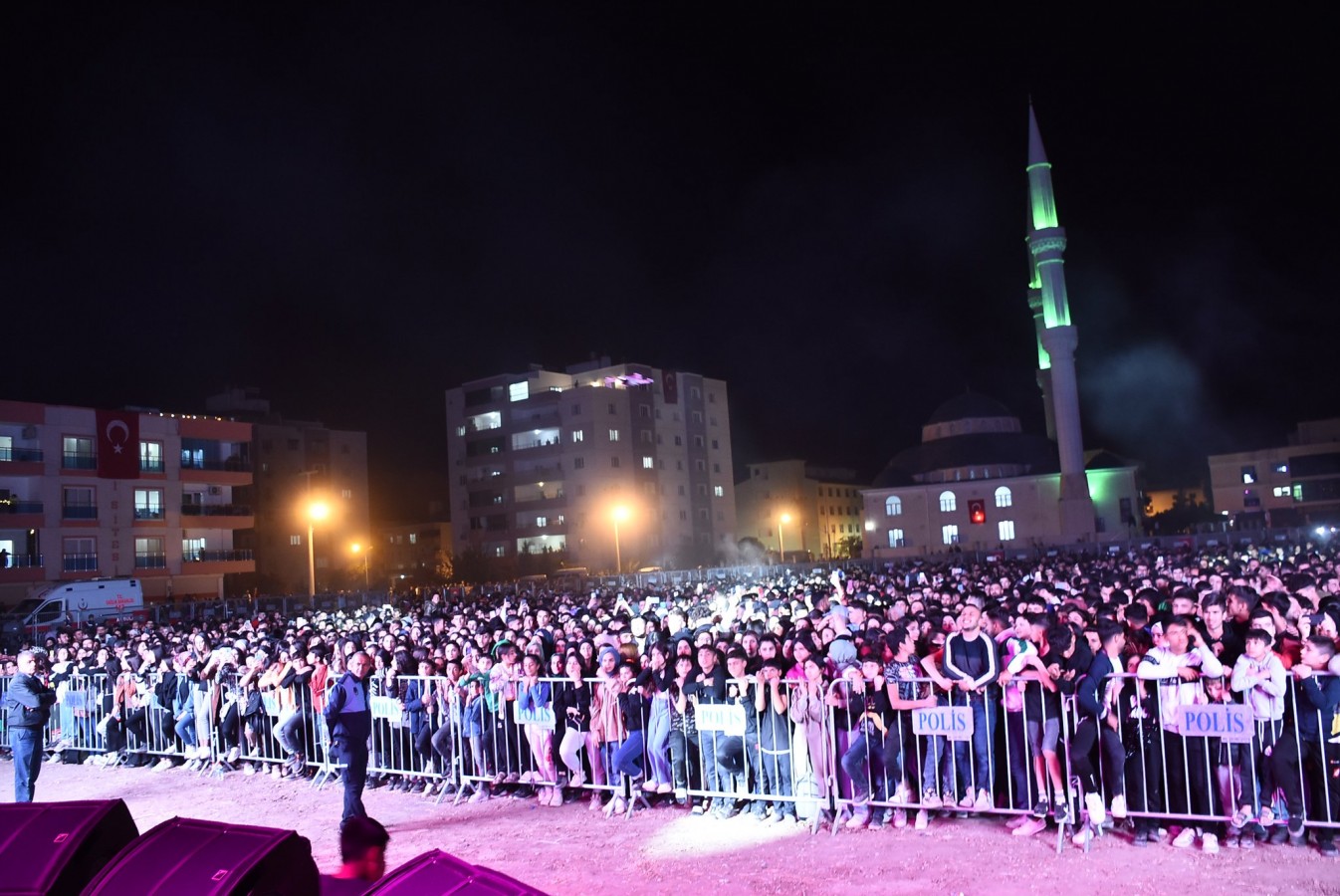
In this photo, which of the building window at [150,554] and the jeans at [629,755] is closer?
the jeans at [629,755]

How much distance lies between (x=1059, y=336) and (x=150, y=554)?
51.6m

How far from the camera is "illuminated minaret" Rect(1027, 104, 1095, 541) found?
64250 mm

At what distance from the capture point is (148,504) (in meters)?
45.6

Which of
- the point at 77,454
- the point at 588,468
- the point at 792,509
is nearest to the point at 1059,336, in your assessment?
the point at 588,468

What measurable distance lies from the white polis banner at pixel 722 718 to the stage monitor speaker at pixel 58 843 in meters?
4.79

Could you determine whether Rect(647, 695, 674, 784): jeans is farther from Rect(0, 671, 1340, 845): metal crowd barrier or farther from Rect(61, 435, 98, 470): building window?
Rect(61, 435, 98, 470): building window

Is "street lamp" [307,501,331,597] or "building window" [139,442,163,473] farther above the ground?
"building window" [139,442,163,473]

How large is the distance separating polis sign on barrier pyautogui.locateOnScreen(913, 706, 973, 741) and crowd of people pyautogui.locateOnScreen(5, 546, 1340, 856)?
0.02 m

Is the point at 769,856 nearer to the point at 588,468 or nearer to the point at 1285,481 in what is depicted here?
the point at 588,468

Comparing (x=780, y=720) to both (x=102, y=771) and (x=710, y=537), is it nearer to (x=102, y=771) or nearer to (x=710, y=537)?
(x=102, y=771)

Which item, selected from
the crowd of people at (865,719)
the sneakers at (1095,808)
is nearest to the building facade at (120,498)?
the crowd of people at (865,719)

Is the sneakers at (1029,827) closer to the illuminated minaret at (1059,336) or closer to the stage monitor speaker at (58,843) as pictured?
the stage monitor speaker at (58,843)

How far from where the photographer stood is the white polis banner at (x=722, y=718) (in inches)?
343

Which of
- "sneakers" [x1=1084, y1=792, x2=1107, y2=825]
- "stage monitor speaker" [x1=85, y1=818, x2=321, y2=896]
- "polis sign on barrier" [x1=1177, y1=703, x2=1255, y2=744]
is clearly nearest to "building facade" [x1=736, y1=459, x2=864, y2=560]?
"sneakers" [x1=1084, y1=792, x2=1107, y2=825]
